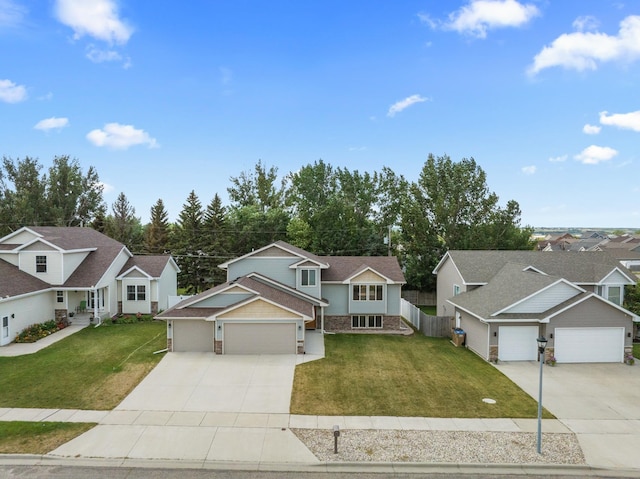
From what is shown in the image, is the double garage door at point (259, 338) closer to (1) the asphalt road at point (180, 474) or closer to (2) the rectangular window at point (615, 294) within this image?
(1) the asphalt road at point (180, 474)

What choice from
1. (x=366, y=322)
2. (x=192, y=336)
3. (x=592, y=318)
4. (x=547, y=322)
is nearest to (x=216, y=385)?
(x=192, y=336)

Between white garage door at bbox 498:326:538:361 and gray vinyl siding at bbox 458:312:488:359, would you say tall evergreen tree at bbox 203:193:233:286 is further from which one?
white garage door at bbox 498:326:538:361

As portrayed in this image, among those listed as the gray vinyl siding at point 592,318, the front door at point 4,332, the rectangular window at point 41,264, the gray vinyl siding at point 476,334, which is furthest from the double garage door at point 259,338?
the rectangular window at point 41,264

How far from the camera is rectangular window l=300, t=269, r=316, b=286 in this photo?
26578mm

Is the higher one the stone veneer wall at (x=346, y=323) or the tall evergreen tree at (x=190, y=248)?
the tall evergreen tree at (x=190, y=248)

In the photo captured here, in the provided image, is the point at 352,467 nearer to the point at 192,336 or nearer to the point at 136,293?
the point at 192,336

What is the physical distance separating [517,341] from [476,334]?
2223 mm

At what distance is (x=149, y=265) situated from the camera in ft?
102

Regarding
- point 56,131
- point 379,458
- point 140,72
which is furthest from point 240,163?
point 379,458

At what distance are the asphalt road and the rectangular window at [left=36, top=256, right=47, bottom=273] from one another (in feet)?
63.4

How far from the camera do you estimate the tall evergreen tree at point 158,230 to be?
49.1 m

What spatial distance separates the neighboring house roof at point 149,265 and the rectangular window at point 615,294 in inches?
1250

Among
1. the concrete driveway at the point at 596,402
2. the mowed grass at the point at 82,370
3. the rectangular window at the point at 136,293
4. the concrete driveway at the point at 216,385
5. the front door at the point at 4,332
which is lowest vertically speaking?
the concrete driveway at the point at 596,402

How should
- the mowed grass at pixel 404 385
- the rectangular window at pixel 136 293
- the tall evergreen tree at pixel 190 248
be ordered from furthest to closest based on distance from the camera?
the tall evergreen tree at pixel 190 248 → the rectangular window at pixel 136 293 → the mowed grass at pixel 404 385
